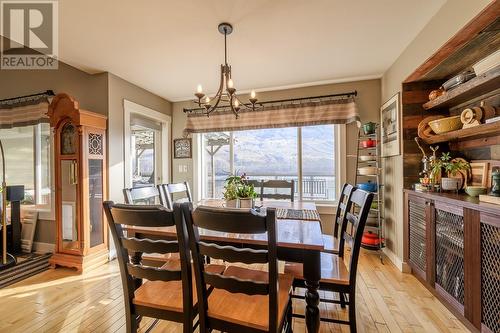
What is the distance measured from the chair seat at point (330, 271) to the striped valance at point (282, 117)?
2.12 metres

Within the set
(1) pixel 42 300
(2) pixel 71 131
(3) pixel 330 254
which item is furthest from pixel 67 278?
(3) pixel 330 254

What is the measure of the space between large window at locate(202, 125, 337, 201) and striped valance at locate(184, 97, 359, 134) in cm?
25

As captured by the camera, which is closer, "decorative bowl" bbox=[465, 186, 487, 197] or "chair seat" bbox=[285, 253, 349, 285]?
"chair seat" bbox=[285, 253, 349, 285]

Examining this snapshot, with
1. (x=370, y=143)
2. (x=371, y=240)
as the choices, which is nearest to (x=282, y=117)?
(x=370, y=143)

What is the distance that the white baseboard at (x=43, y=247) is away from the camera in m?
3.27

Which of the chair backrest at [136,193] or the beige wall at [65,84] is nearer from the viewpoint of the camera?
the chair backrest at [136,193]

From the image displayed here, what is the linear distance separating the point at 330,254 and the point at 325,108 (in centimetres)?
220

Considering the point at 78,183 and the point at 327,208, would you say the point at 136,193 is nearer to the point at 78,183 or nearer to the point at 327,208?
the point at 78,183

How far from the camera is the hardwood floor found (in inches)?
68.7

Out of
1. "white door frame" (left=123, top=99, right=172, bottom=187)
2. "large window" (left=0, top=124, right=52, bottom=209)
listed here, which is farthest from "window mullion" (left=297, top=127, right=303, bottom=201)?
"large window" (left=0, top=124, right=52, bottom=209)

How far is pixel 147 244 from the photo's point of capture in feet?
3.89

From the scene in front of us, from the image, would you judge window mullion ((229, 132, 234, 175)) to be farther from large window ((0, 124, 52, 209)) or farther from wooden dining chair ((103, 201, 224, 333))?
wooden dining chair ((103, 201, 224, 333))

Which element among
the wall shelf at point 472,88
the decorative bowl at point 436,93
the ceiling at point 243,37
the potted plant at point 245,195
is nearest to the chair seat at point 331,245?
the potted plant at point 245,195

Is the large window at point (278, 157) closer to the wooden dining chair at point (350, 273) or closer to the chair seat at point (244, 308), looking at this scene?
the wooden dining chair at point (350, 273)
